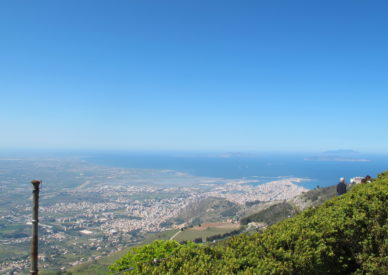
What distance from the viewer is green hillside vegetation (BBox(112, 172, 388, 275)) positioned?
5.11 m

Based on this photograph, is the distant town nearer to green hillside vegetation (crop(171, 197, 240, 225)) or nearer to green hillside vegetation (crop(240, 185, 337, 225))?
green hillside vegetation (crop(171, 197, 240, 225))

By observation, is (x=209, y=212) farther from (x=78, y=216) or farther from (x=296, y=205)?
(x=78, y=216)

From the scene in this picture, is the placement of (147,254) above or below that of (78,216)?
above

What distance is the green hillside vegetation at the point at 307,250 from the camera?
201 inches

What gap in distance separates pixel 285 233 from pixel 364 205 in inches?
124

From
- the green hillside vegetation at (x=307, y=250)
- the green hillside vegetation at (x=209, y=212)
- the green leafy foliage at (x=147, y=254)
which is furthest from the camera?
the green hillside vegetation at (x=209, y=212)

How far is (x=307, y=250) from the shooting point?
5867 mm

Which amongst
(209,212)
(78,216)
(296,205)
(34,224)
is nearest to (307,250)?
(34,224)

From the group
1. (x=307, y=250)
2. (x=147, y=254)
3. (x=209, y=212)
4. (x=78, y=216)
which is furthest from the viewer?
(x=78, y=216)

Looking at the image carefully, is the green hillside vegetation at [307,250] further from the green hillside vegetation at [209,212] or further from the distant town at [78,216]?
the green hillside vegetation at [209,212]

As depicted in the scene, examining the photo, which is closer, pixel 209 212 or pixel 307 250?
pixel 307 250

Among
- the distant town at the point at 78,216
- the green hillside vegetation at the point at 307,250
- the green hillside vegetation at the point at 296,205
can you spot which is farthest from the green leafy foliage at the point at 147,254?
the distant town at the point at 78,216

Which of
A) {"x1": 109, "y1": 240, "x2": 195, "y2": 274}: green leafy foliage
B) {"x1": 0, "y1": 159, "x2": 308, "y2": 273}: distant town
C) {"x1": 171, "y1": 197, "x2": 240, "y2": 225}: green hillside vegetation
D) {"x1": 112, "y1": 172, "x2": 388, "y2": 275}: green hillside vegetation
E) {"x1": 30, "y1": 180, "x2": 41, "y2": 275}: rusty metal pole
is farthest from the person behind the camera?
{"x1": 171, "y1": 197, "x2": 240, "y2": 225}: green hillside vegetation

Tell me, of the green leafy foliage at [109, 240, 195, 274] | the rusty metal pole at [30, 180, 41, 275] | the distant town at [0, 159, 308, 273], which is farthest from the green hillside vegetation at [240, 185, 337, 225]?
the rusty metal pole at [30, 180, 41, 275]
